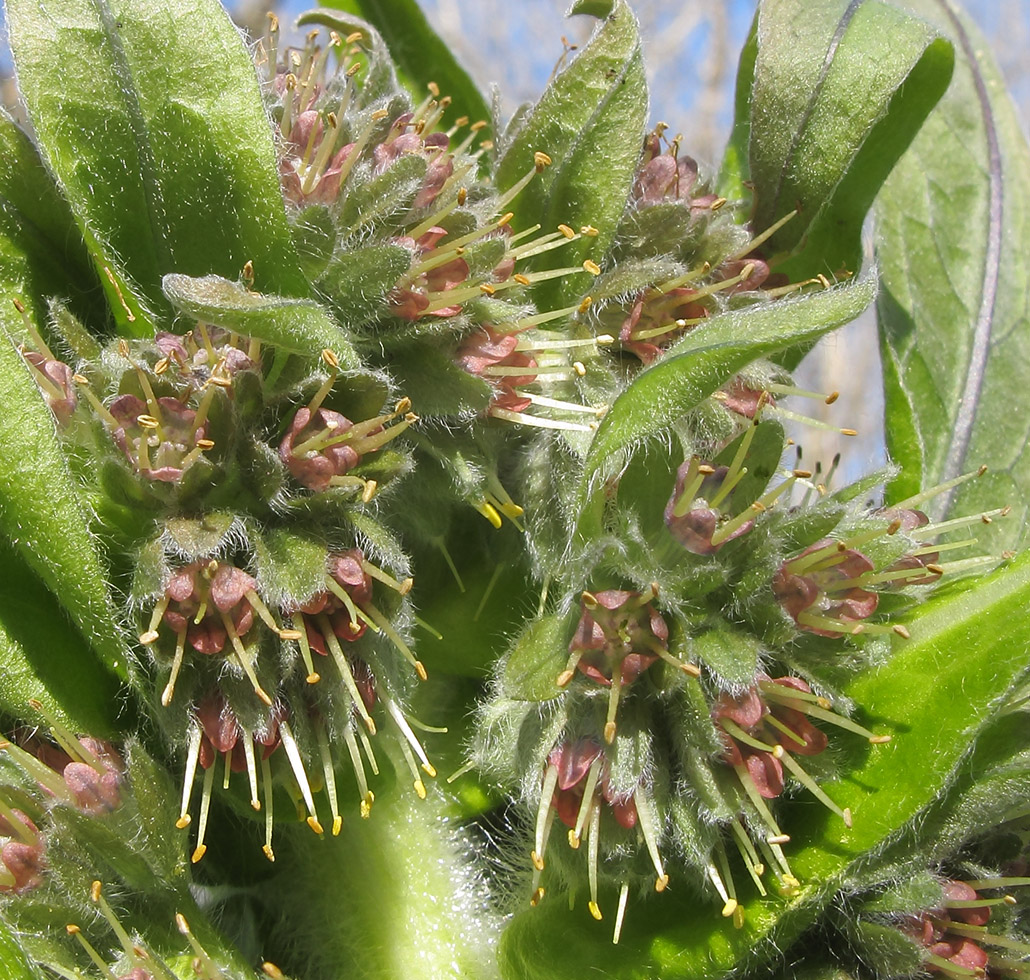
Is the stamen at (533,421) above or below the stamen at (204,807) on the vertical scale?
above

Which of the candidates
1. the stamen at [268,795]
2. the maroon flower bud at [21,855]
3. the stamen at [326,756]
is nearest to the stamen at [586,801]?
the stamen at [326,756]

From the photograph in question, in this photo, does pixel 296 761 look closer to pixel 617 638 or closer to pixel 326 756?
pixel 326 756

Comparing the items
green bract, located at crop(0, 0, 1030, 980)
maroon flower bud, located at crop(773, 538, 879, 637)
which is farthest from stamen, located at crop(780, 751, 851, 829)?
maroon flower bud, located at crop(773, 538, 879, 637)

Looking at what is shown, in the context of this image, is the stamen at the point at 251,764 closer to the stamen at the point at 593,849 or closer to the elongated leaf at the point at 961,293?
the stamen at the point at 593,849

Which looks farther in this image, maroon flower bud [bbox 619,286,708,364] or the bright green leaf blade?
maroon flower bud [bbox 619,286,708,364]

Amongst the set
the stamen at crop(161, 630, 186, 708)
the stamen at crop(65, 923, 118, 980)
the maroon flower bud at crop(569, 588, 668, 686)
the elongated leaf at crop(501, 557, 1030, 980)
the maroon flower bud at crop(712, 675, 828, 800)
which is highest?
the stamen at crop(161, 630, 186, 708)

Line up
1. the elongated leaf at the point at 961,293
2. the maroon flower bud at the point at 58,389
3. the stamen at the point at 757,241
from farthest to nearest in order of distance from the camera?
the elongated leaf at the point at 961,293 < the stamen at the point at 757,241 < the maroon flower bud at the point at 58,389

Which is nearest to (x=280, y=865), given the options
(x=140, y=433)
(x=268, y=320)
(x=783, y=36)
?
→ (x=140, y=433)

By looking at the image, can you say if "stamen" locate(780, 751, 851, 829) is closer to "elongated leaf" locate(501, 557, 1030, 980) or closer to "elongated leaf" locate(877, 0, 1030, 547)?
"elongated leaf" locate(501, 557, 1030, 980)
